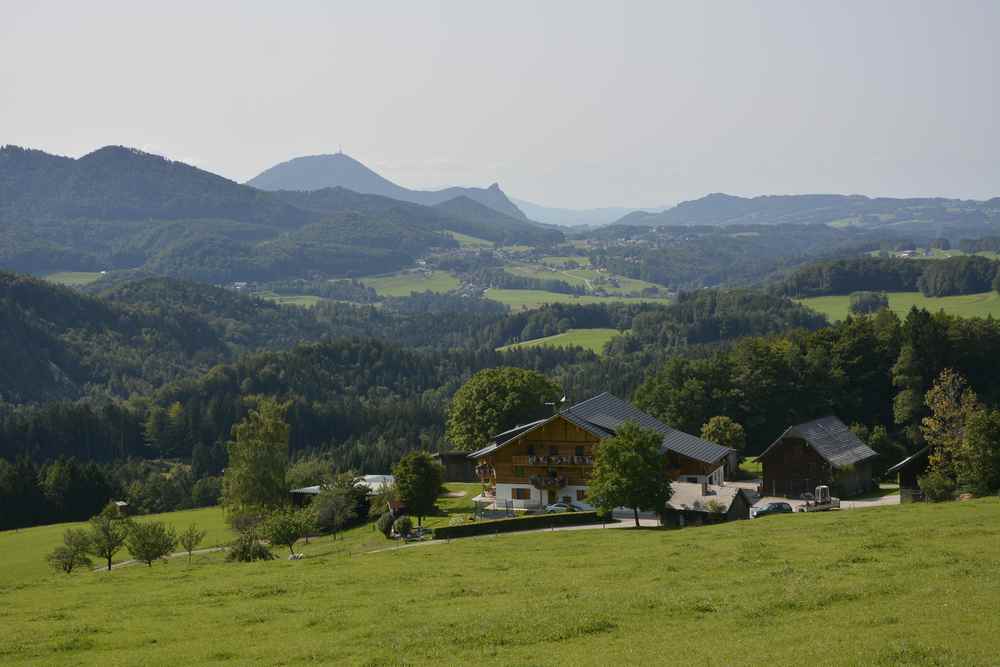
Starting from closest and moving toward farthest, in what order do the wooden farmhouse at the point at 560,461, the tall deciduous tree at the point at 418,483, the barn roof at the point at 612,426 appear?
1. the tall deciduous tree at the point at 418,483
2. the wooden farmhouse at the point at 560,461
3. the barn roof at the point at 612,426

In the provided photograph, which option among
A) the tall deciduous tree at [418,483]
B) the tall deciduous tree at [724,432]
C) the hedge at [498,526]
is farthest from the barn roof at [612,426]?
the hedge at [498,526]

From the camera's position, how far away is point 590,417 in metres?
70.9

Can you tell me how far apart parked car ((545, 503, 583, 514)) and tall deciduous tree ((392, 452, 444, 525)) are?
7.14 m

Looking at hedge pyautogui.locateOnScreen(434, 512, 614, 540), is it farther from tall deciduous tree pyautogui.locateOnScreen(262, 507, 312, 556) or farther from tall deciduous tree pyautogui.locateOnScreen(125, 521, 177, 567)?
tall deciduous tree pyautogui.locateOnScreen(125, 521, 177, 567)

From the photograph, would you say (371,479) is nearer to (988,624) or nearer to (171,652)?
(171,652)

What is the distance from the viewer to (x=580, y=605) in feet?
96.2

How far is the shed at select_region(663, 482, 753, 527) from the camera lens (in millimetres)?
54562

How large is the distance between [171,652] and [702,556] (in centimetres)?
→ 1919

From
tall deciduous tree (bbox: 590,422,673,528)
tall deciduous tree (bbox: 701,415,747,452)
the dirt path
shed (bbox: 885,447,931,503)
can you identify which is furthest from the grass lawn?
shed (bbox: 885,447,931,503)

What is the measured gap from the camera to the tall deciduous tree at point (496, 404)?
272 ft

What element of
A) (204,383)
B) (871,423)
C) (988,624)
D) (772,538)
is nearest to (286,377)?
(204,383)

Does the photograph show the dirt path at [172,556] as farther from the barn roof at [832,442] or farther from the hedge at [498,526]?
the barn roof at [832,442]

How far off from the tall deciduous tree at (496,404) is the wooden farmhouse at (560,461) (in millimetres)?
12498

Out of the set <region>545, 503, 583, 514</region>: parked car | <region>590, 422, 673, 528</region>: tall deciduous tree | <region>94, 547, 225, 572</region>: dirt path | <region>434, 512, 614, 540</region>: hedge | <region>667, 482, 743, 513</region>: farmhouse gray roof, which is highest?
<region>590, 422, 673, 528</region>: tall deciduous tree
